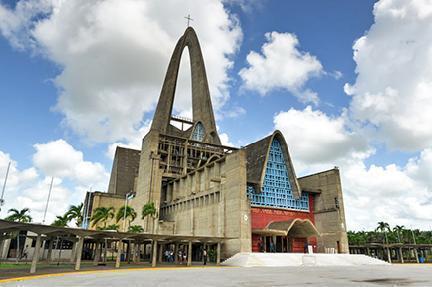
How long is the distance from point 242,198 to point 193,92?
65096mm

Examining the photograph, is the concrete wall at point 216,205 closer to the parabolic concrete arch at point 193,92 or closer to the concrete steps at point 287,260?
the concrete steps at point 287,260

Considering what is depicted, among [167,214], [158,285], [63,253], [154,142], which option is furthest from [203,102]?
[158,285]

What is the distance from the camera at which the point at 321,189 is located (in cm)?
5325

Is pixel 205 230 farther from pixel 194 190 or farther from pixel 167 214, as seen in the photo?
pixel 167 214

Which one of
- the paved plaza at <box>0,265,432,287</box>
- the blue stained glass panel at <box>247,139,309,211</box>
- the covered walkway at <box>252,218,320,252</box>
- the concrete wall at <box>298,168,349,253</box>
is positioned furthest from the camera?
the concrete wall at <box>298,168,349,253</box>

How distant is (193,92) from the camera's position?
10019 cm

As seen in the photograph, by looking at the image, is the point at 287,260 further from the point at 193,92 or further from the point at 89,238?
the point at 193,92

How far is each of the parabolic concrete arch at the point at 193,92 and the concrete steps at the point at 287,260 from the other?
5122 cm

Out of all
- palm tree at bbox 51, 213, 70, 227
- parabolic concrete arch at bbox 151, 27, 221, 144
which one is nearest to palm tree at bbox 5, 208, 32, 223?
palm tree at bbox 51, 213, 70, 227

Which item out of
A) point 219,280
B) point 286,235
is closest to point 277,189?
point 286,235

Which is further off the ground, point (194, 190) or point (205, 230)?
point (194, 190)

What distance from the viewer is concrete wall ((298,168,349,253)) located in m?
48.8

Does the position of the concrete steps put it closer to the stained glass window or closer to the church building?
the church building

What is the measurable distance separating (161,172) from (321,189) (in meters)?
28.6
